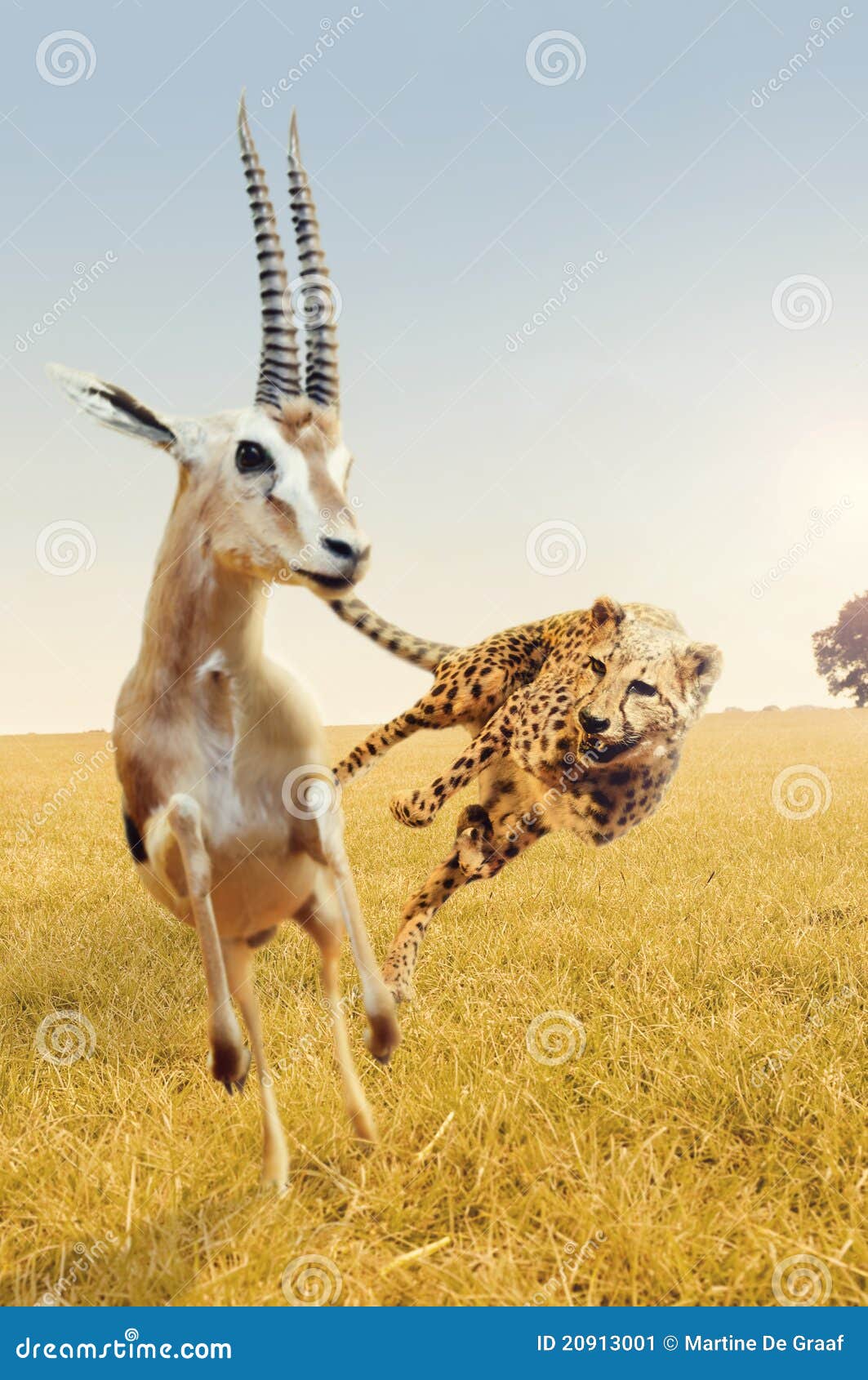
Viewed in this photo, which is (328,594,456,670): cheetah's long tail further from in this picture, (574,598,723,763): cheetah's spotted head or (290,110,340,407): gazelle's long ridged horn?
(290,110,340,407): gazelle's long ridged horn

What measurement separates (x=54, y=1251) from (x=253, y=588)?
2.69 m

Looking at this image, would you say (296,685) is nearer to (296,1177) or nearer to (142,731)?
(142,731)

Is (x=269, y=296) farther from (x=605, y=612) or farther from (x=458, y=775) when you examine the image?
(x=458, y=775)

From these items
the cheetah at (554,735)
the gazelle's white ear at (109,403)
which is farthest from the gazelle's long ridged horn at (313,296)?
the cheetah at (554,735)

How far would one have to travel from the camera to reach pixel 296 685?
2291mm

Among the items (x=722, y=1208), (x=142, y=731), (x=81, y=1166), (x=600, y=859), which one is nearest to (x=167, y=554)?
(x=142, y=731)
